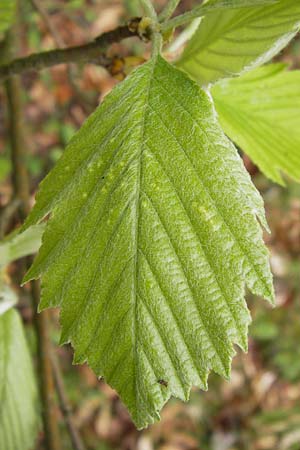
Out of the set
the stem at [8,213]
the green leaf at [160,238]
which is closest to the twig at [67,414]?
the stem at [8,213]

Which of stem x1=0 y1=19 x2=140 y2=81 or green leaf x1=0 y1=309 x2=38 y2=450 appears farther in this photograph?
green leaf x1=0 y1=309 x2=38 y2=450

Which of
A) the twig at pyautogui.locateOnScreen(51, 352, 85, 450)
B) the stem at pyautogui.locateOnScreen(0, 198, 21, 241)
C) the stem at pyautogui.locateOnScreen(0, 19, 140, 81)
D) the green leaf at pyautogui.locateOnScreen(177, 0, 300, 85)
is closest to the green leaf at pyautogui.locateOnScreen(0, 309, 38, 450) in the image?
the twig at pyautogui.locateOnScreen(51, 352, 85, 450)

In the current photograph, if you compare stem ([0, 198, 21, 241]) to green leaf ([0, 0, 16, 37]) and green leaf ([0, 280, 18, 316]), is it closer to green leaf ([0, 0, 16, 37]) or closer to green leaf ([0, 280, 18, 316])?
green leaf ([0, 280, 18, 316])

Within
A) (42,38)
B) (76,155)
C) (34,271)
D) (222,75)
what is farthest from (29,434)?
(42,38)

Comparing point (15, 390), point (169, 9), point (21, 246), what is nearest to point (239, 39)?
point (169, 9)

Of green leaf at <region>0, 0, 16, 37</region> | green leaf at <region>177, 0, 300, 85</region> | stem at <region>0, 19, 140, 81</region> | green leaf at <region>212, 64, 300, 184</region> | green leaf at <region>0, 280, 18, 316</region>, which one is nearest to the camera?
green leaf at <region>177, 0, 300, 85</region>

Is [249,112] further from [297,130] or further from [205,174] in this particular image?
[205,174]
